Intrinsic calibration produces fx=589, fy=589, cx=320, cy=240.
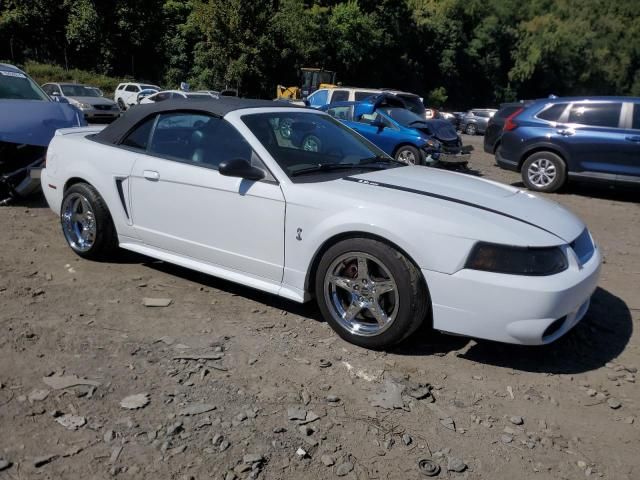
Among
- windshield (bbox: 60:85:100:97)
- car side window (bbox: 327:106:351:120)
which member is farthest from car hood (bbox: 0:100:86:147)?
windshield (bbox: 60:85:100:97)

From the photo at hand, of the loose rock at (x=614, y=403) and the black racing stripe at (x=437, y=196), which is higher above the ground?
the black racing stripe at (x=437, y=196)

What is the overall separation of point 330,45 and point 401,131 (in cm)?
3201

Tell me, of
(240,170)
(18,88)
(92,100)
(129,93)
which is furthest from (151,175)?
(129,93)

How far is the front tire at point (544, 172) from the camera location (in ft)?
33.0

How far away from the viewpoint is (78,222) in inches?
206

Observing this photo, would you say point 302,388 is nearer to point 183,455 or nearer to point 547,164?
point 183,455

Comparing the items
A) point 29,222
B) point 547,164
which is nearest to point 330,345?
point 29,222

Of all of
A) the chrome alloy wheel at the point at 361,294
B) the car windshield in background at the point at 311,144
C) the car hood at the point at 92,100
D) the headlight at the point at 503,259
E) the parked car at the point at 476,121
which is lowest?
the parked car at the point at 476,121

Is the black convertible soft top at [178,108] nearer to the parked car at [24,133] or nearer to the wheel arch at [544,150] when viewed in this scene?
the parked car at [24,133]

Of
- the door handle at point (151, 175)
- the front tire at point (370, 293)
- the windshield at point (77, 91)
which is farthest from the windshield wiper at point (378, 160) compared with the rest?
the windshield at point (77, 91)

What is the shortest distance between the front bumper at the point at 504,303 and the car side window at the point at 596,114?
7.18m

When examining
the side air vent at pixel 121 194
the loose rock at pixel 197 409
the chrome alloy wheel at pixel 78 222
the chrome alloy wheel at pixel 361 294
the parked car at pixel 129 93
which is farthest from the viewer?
the parked car at pixel 129 93

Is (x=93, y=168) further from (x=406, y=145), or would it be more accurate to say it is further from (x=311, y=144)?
(x=406, y=145)

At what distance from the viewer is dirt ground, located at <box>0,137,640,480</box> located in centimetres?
268
